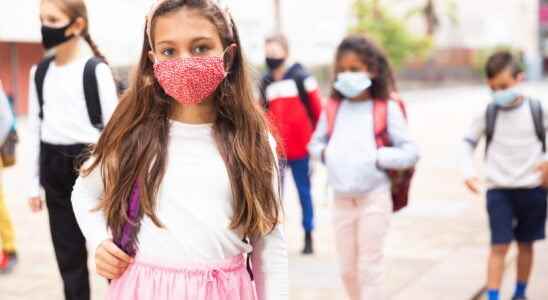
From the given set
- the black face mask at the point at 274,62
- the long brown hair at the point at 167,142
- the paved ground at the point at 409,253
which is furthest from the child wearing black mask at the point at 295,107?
the long brown hair at the point at 167,142

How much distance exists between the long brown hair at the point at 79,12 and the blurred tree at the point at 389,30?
3610cm

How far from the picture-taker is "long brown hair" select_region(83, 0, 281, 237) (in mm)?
2334

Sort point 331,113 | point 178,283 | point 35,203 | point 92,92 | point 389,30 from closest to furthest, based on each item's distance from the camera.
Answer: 1. point 178,283
2. point 92,92
3. point 35,203
4. point 331,113
5. point 389,30

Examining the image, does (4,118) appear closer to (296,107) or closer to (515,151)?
(296,107)

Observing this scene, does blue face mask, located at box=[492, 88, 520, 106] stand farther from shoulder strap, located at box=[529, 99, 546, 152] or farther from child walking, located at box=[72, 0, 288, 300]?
child walking, located at box=[72, 0, 288, 300]

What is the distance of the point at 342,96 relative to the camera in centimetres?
478

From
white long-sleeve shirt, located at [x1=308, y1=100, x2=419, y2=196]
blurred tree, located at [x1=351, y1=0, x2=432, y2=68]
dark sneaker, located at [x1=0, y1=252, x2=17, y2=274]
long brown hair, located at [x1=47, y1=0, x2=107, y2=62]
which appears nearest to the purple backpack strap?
long brown hair, located at [x1=47, y1=0, x2=107, y2=62]

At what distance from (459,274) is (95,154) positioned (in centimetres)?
409

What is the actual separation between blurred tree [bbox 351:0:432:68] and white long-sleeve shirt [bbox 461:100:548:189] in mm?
35312

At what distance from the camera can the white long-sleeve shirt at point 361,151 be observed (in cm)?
454

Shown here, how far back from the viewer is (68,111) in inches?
167

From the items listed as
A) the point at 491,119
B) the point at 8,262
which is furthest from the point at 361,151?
the point at 8,262

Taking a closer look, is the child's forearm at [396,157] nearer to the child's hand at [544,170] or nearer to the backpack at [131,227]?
the child's hand at [544,170]

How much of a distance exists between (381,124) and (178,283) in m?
2.54
